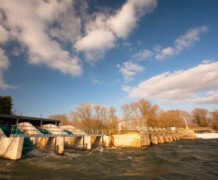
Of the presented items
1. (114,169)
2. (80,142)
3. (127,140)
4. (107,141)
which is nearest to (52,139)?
(80,142)

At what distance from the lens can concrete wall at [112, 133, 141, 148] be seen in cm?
2012

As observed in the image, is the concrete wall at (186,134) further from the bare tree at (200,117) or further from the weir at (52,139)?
the weir at (52,139)

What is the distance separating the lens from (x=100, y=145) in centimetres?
2391

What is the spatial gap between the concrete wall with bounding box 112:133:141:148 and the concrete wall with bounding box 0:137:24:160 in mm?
15778

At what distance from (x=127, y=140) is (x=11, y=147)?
16.6m

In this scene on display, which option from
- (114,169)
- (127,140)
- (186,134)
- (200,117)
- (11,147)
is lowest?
(186,134)

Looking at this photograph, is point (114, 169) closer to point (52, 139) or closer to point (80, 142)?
point (52, 139)

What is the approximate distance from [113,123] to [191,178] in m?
40.4

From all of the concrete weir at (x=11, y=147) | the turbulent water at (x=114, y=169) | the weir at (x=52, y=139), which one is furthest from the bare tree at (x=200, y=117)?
the concrete weir at (x=11, y=147)

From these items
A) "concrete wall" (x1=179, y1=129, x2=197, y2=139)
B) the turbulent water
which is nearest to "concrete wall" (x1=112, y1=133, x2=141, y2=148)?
the turbulent water

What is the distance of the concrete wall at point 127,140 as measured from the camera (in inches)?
792

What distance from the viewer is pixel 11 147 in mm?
10930

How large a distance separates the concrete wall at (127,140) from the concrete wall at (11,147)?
15.8m

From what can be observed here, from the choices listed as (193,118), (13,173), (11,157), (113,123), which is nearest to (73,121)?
(113,123)
